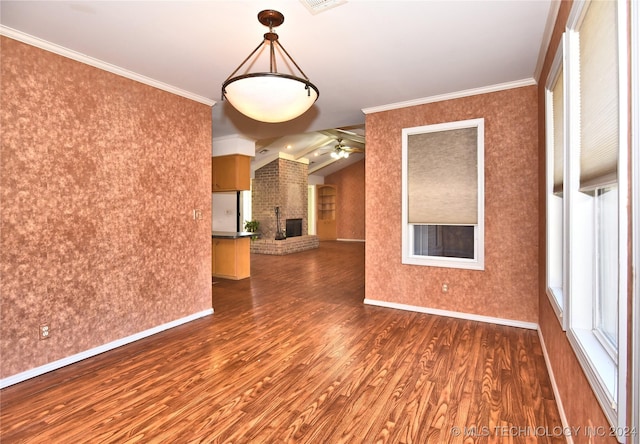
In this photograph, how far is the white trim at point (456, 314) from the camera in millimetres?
3461

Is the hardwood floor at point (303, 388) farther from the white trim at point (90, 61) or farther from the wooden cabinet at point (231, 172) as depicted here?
the wooden cabinet at point (231, 172)

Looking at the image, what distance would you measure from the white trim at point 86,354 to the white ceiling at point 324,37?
8.33 feet

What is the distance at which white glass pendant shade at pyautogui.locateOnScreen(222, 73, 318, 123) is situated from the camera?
1.95m

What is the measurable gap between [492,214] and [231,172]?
447cm

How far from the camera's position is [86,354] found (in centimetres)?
283

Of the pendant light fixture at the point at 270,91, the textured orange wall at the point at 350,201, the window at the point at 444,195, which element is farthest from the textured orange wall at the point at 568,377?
the textured orange wall at the point at 350,201

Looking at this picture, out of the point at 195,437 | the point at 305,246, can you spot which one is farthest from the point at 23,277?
the point at 305,246

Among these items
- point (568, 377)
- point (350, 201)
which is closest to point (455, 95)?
point (568, 377)

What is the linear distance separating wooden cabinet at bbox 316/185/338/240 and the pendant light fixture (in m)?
11.1

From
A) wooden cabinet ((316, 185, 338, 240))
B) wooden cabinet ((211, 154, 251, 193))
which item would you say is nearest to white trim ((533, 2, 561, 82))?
wooden cabinet ((211, 154, 251, 193))

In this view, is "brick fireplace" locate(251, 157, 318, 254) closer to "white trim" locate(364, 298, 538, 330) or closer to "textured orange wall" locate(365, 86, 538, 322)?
"white trim" locate(364, 298, 538, 330)

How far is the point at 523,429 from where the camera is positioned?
188 cm

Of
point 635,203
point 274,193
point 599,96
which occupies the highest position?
point 274,193

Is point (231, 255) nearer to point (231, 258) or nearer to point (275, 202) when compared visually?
point (231, 258)
